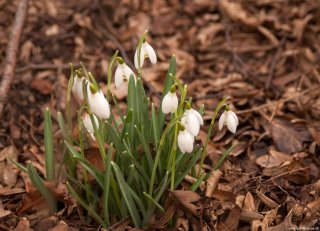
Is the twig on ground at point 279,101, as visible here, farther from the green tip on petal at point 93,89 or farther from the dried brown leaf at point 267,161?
the green tip on petal at point 93,89

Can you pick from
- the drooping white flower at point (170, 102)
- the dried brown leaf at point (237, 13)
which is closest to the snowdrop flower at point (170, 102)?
the drooping white flower at point (170, 102)

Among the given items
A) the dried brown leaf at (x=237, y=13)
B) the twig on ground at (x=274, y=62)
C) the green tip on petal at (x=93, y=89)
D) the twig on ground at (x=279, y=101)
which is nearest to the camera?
the green tip on petal at (x=93, y=89)

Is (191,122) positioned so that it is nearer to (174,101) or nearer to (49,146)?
(174,101)

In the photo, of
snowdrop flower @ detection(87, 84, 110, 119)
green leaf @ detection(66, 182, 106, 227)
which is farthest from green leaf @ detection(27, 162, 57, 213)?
snowdrop flower @ detection(87, 84, 110, 119)

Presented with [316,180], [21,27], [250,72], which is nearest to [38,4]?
[21,27]

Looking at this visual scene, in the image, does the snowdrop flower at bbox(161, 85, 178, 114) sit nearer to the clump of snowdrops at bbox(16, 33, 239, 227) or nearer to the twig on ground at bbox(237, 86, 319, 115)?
the clump of snowdrops at bbox(16, 33, 239, 227)

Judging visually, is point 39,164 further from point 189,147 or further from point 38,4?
point 38,4
